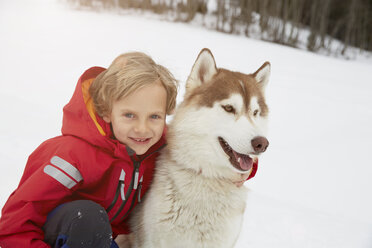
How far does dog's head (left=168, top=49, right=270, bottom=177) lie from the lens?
65.9 inches

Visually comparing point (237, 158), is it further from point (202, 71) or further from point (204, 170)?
point (202, 71)

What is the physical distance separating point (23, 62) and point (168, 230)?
5458 millimetres

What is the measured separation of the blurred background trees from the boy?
910 cm

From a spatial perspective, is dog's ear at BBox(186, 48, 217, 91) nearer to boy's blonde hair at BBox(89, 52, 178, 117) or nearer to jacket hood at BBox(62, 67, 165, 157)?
boy's blonde hair at BBox(89, 52, 178, 117)

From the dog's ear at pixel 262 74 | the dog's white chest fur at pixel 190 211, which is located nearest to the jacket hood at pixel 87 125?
the dog's white chest fur at pixel 190 211

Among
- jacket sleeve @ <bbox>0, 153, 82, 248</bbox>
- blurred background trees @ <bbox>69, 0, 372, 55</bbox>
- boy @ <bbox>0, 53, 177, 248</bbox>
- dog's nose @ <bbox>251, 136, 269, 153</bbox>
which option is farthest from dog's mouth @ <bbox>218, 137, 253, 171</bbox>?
blurred background trees @ <bbox>69, 0, 372, 55</bbox>

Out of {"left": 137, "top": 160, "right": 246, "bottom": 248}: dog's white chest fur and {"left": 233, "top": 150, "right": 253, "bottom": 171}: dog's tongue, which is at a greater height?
{"left": 233, "top": 150, "right": 253, "bottom": 171}: dog's tongue

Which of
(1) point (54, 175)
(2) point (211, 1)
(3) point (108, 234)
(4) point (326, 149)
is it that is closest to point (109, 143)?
(1) point (54, 175)

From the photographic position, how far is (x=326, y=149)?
14.3 ft

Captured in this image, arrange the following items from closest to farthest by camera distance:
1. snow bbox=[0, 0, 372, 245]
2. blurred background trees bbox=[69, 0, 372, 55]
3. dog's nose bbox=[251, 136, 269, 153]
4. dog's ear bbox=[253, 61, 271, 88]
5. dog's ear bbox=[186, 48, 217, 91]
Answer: dog's nose bbox=[251, 136, 269, 153] → dog's ear bbox=[186, 48, 217, 91] → dog's ear bbox=[253, 61, 271, 88] → snow bbox=[0, 0, 372, 245] → blurred background trees bbox=[69, 0, 372, 55]

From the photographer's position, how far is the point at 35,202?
1386 millimetres

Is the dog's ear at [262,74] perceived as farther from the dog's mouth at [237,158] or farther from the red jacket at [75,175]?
the red jacket at [75,175]

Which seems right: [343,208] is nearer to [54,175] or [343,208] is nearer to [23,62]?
[54,175]

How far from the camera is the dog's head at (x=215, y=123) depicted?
1675 millimetres
